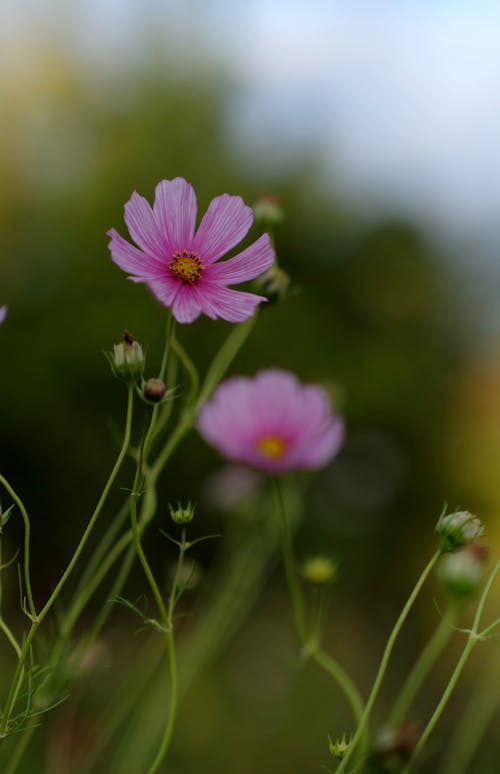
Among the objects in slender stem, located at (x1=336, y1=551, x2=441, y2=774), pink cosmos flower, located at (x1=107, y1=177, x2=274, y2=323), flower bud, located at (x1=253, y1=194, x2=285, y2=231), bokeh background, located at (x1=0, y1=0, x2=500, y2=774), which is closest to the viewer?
slender stem, located at (x1=336, y1=551, x2=441, y2=774)

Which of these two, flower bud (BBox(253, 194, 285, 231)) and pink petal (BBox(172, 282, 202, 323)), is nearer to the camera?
pink petal (BBox(172, 282, 202, 323))

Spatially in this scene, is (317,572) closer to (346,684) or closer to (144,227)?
(346,684)

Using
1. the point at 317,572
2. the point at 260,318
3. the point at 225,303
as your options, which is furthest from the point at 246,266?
the point at 260,318

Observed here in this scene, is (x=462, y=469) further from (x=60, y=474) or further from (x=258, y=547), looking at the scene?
(x=258, y=547)

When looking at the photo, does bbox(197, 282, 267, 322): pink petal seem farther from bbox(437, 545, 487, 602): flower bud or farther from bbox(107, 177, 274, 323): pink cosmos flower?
bbox(437, 545, 487, 602): flower bud

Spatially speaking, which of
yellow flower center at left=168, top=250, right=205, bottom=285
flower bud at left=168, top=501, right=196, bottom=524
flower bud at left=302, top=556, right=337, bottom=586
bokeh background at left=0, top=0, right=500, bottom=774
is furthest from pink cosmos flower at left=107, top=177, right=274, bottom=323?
bokeh background at left=0, top=0, right=500, bottom=774

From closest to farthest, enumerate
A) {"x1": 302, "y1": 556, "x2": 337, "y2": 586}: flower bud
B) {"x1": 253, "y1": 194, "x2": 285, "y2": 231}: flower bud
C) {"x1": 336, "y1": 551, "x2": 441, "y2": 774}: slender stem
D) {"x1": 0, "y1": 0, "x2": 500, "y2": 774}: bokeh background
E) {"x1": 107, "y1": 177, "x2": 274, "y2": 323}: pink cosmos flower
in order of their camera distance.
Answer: {"x1": 336, "y1": 551, "x2": 441, "y2": 774}: slender stem
{"x1": 107, "y1": 177, "x2": 274, "y2": 323}: pink cosmos flower
{"x1": 302, "y1": 556, "x2": 337, "y2": 586}: flower bud
{"x1": 253, "y1": 194, "x2": 285, "y2": 231}: flower bud
{"x1": 0, "y1": 0, "x2": 500, "y2": 774}: bokeh background

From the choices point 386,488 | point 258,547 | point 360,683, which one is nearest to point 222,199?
point 258,547
